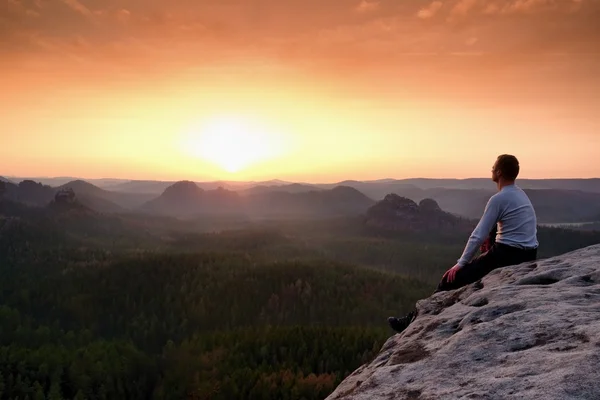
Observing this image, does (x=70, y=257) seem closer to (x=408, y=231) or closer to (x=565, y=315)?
(x=565, y=315)

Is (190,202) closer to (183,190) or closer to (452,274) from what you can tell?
(183,190)

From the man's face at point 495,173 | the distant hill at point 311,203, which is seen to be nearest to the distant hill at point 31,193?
the distant hill at point 311,203

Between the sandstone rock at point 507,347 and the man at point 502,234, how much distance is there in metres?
1.03

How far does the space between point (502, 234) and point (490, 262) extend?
682 millimetres

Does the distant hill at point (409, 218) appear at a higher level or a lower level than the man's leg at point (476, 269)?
lower

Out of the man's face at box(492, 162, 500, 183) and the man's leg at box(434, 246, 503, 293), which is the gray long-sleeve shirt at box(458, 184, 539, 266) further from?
the man's leg at box(434, 246, 503, 293)

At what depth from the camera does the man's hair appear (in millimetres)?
8961

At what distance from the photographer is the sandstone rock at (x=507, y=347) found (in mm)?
4008

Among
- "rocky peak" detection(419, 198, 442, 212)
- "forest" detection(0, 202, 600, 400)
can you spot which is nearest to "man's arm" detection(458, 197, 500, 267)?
"forest" detection(0, 202, 600, 400)

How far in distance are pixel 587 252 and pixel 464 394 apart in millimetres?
6626

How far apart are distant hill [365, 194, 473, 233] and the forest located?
94.4ft

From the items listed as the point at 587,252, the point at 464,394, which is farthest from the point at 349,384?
the point at 587,252

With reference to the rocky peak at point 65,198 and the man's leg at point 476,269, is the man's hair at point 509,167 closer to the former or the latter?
the man's leg at point 476,269

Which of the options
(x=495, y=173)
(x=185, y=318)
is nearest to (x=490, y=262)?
(x=495, y=173)
